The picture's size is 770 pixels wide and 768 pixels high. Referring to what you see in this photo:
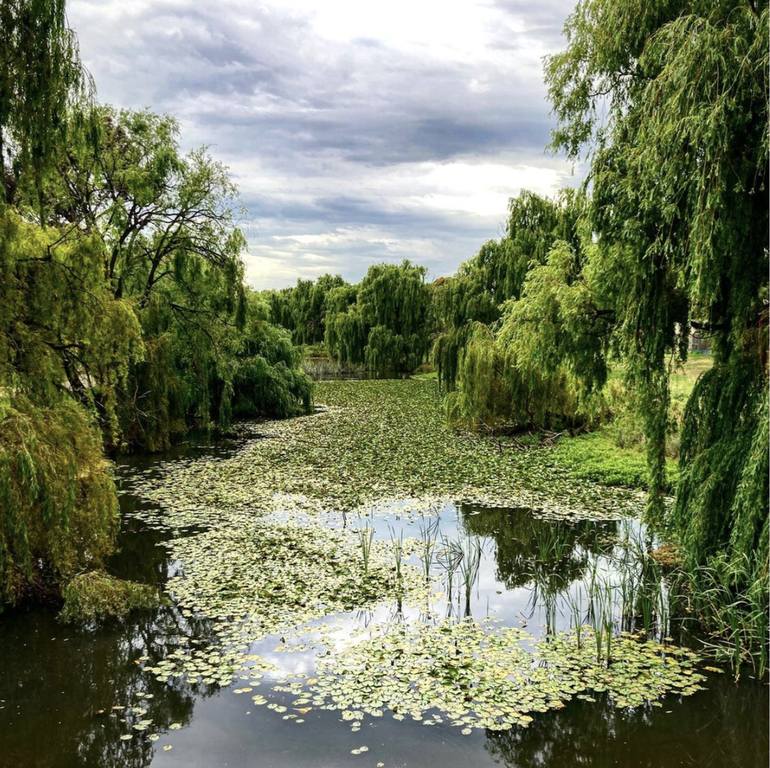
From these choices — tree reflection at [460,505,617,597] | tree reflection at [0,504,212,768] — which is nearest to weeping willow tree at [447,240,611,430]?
tree reflection at [460,505,617,597]

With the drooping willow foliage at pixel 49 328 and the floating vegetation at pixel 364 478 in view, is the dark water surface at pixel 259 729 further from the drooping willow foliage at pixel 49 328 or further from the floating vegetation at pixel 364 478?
the floating vegetation at pixel 364 478

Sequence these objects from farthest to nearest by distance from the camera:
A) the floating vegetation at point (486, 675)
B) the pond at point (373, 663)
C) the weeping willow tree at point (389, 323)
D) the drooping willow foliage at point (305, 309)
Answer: the drooping willow foliage at point (305, 309), the weeping willow tree at point (389, 323), the floating vegetation at point (486, 675), the pond at point (373, 663)

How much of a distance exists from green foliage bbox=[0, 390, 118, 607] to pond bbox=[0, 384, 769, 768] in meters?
0.43

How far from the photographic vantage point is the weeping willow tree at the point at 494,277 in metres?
20.0

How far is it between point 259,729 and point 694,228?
4802mm

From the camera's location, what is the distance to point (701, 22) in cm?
537

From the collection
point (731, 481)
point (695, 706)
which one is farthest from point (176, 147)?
point (695, 706)

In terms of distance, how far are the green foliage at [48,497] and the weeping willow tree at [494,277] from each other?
13.7 meters

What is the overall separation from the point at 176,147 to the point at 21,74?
8777 mm

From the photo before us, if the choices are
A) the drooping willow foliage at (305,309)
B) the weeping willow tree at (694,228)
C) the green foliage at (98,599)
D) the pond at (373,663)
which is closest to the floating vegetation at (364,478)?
the pond at (373,663)

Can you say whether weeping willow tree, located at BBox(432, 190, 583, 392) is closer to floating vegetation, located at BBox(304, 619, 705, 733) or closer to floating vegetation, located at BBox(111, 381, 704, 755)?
floating vegetation, located at BBox(111, 381, 704, 755)

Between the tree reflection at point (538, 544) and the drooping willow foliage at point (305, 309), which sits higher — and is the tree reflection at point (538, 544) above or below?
below

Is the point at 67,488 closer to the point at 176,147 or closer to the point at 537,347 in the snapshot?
the point at 537,347

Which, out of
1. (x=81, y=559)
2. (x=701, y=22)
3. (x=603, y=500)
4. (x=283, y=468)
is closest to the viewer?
(x=701, y=22)
